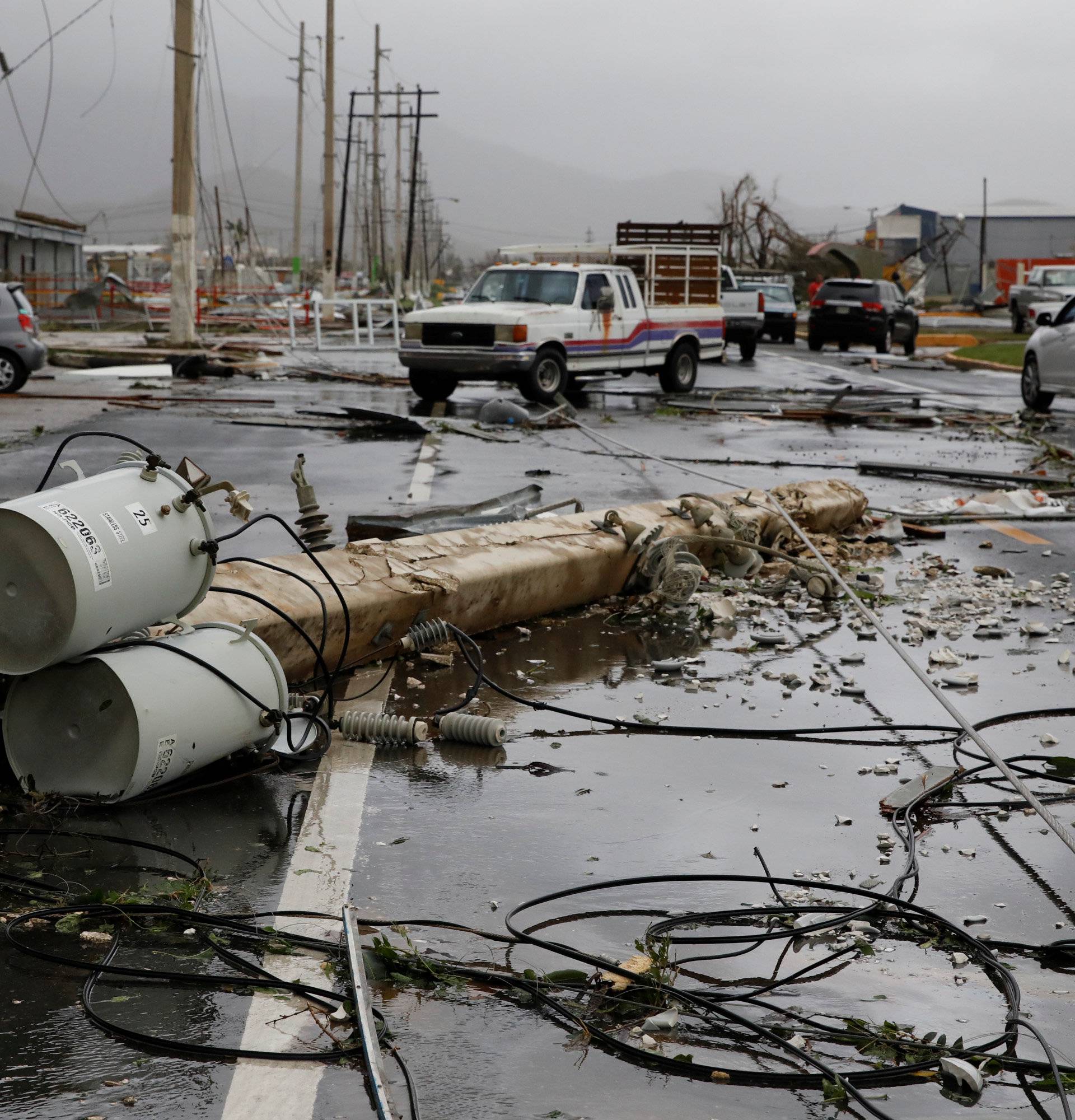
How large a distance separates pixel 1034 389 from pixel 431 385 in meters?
8.76

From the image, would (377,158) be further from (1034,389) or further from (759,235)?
(1034,389)

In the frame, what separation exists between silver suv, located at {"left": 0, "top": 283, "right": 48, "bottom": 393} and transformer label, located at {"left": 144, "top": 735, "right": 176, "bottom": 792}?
18.3 metres

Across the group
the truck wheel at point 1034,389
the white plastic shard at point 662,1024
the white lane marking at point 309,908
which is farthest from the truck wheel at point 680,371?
the white plastic shard at point 662,1024

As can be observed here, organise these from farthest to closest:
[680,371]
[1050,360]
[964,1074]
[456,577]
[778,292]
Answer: [778,292], [680,371], [1050,360], [456,577], [964,1074]

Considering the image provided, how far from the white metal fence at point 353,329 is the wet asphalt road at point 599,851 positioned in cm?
2512

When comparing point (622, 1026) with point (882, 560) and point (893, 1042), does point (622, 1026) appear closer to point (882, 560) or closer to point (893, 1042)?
point (893, 1042)

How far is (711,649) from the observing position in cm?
716

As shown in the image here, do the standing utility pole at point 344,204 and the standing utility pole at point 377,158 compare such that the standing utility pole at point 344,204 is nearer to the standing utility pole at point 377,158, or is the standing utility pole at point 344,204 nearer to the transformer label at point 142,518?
the standing utility pole at point 377,158

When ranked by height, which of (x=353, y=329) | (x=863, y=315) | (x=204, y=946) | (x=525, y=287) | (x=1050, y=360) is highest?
(x=863, y=315)

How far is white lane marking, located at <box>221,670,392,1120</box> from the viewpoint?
2.96m

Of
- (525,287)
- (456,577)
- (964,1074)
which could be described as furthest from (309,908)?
(525,287)

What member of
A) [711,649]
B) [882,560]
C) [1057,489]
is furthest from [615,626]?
[1057,489]

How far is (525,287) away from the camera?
71.8ft

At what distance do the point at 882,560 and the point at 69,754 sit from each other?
622 centimetres
